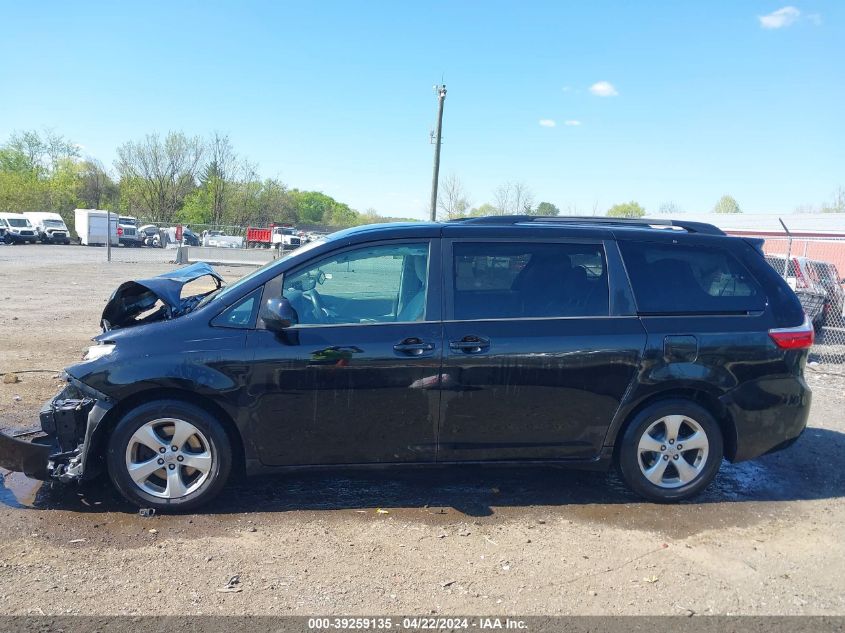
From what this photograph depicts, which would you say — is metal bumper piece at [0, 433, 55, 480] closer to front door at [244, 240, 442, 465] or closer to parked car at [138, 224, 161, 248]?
front door at [244, 240, 442, 465]

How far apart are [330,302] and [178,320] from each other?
3.18ft

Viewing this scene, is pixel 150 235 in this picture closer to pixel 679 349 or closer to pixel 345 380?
pixel 345 380

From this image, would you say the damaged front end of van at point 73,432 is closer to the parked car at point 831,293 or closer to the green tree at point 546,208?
the parked car at point 831,293

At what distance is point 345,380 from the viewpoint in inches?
165

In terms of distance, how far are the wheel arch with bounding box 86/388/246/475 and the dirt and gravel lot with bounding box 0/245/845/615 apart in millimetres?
426

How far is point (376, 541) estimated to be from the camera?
155 inches

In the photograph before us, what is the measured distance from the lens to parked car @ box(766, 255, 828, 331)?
12.2 meters

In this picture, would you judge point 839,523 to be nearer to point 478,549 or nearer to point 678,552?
point 678,552

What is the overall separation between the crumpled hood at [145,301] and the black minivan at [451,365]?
0.8 inches

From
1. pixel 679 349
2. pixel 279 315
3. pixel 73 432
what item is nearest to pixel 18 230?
pixel 73 432

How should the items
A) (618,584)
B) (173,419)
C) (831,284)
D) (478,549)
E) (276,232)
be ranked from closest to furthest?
(618,584)
(478,549)
(173,419)
(831,284)
(276,232)

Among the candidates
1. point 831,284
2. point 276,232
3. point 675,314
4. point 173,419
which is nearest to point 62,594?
point 173,419

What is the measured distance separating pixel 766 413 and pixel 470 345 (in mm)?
2173

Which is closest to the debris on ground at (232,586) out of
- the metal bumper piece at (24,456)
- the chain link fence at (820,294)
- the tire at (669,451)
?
the metal bumper piece at (24,456)
